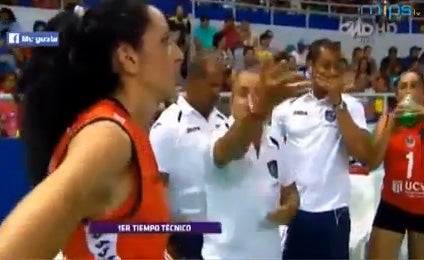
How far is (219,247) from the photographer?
2.49m

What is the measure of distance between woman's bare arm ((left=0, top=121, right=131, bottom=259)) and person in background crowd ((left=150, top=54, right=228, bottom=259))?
1.57 m

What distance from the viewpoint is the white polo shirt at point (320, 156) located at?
10.1 ft

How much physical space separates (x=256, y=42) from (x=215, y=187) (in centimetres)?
560

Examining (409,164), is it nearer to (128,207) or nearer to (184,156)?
(184,156)

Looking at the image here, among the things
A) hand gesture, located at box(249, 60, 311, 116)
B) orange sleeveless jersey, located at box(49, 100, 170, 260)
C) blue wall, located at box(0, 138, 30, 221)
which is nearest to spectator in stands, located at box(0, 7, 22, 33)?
blue wall, located at box(0, 138, 30, 221)

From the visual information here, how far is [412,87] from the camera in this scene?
352 centimetres

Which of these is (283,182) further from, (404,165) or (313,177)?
(404,165)

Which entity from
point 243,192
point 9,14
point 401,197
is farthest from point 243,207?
point 9,14

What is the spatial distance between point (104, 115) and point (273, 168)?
66.1 inches

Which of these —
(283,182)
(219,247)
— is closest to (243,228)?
(219,247)

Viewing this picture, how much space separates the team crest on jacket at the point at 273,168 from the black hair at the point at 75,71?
4.88ft

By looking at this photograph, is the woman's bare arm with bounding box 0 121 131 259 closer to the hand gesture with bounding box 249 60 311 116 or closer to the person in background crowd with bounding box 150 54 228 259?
the hand gesture with bounding box 249 60 311 116

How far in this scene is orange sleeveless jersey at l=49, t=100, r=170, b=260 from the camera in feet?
3.33

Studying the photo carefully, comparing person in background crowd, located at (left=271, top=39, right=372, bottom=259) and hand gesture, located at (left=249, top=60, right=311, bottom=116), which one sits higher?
hand gesture, located at (left=249, top=60, right=311, bottom=116)
